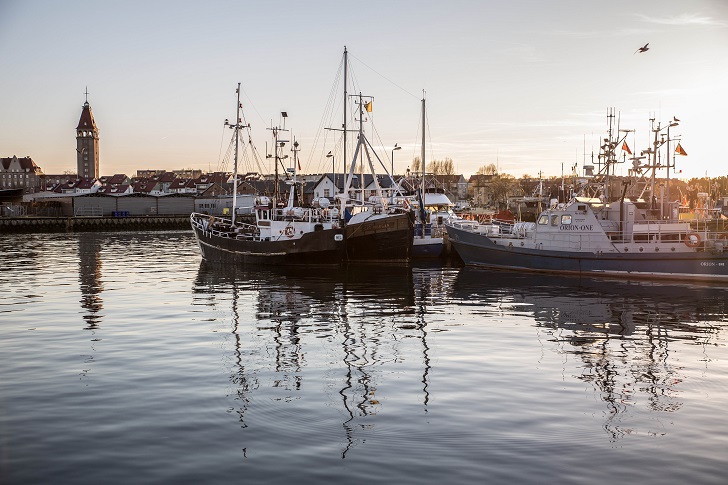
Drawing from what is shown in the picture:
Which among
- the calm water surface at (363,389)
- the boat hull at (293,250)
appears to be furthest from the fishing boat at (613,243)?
the boat hull at (293,250)

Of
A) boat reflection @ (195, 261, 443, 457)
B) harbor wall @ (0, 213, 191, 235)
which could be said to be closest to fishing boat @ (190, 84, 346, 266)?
boat reflection @ (195, 261, 443, 457)

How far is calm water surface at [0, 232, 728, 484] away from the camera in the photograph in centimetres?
1070

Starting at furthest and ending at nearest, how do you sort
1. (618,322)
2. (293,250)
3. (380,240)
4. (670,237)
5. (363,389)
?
(380,240) < (293,250) < (670,237) < (618,322) < (363,389)

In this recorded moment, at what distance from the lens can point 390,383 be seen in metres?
15.6

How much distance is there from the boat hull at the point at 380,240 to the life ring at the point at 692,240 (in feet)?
Result: 55.7

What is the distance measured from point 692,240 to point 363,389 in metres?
28.2

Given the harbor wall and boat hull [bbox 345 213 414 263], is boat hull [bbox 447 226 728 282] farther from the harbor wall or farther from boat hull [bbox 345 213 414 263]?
the harbor wall

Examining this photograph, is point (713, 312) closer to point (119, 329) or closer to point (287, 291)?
point (287, 291)

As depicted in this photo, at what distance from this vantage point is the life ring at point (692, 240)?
36.7 m

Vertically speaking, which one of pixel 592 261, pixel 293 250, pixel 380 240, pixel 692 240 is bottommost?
pixel 592 261

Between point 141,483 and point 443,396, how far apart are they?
674 centimetres

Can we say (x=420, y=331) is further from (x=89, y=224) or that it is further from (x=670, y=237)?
(x=89, y=224)

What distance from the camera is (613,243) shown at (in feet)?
129

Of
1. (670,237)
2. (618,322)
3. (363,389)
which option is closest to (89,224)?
(670,237)
